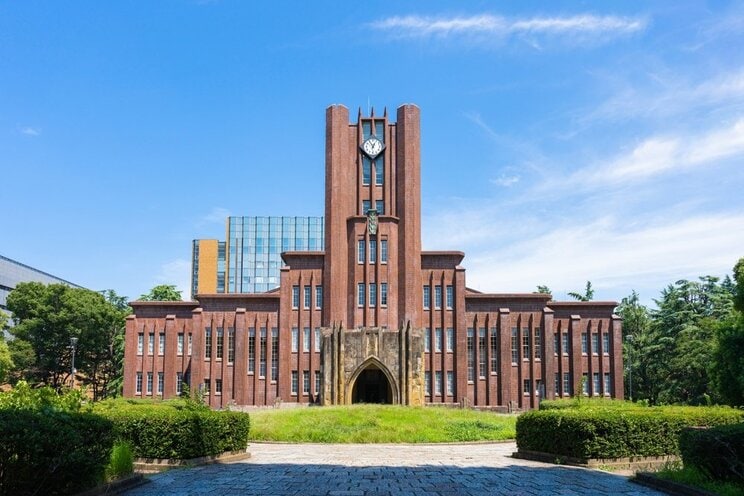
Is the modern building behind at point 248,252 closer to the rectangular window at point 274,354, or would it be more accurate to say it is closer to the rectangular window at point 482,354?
the rectangular window at point 274,354

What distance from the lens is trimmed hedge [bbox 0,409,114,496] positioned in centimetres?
961

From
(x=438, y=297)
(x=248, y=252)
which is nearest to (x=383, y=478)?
(x=438, y=297)

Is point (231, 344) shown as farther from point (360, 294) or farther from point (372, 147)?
point (372, 147)

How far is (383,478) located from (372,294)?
33865 mm

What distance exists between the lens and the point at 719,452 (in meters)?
12.2

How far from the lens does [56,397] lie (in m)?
16.2

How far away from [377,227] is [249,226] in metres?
69.3

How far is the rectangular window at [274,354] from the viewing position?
48.4 meters

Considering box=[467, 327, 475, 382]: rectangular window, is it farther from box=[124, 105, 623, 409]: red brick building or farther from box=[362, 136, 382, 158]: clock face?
box=[362, 136, 382, 158]: clock face

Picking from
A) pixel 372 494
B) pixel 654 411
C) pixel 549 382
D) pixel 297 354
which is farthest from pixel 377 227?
pixel 372 494

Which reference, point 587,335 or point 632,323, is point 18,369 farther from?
point 632,323

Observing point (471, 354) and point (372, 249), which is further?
point (372, 249)

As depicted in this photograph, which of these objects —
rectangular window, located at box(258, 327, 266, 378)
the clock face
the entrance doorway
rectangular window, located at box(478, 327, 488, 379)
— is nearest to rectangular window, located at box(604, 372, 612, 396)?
rectangular window, located at box(478, 327, 488, 379)

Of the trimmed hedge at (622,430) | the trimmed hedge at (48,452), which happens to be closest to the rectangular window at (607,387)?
the trimmed hedge at (622,430)
